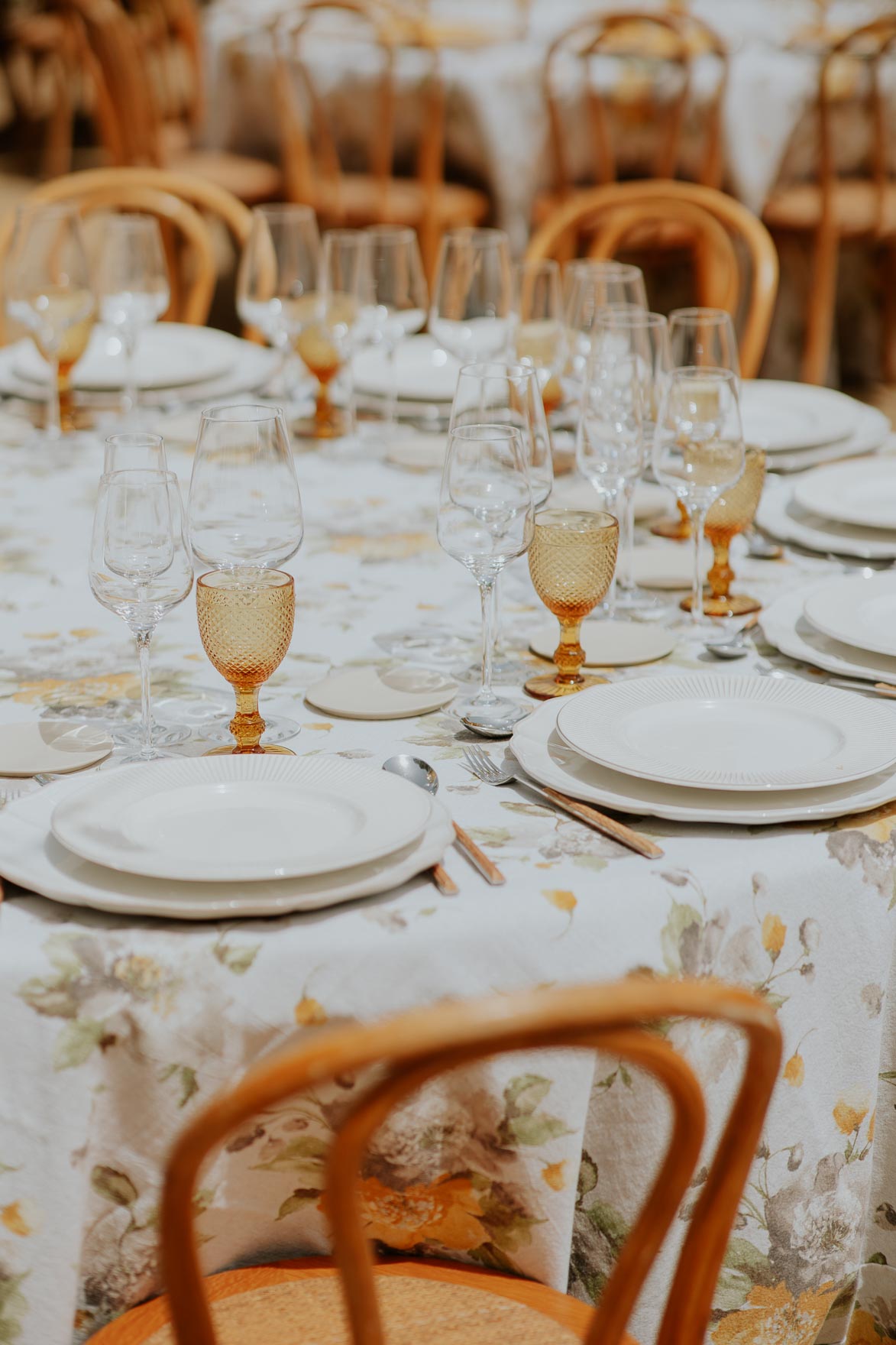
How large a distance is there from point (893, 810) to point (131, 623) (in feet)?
1.83

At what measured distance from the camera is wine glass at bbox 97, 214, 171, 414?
2.08 meters

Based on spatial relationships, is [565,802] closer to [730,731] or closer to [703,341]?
[730,731]

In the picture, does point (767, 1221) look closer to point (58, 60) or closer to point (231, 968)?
point (231, 968)

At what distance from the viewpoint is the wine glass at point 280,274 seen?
6.69 feet

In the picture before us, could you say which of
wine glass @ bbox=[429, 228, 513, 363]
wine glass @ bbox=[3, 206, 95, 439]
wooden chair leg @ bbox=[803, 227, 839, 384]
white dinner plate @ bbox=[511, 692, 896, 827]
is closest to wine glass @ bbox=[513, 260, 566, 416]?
wine glass @ bbox=[429, 228, 513, 363]

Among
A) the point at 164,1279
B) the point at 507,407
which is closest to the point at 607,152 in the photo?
the point at 507,407

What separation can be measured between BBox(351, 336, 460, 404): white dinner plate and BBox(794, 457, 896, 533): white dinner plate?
0.53 metres

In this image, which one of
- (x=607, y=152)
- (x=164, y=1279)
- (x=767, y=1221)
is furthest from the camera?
(x=607, y=152)

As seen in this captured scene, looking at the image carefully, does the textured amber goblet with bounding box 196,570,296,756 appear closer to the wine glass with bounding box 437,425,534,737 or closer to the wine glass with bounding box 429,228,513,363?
the wine glass with bounding box 437,425,534,737

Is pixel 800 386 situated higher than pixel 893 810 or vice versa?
pixel 800 386

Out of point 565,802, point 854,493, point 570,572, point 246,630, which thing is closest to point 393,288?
point 854,493

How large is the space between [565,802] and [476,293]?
1025mm

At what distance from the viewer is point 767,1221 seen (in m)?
1.04

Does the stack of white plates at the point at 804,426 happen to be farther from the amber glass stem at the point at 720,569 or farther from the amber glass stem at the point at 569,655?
the amber glass stem at the point at 569,655
